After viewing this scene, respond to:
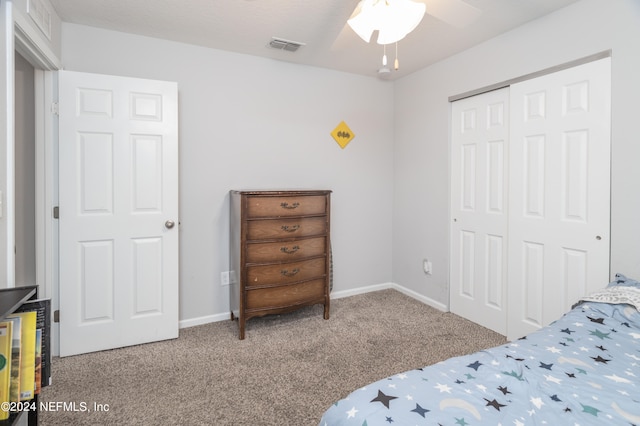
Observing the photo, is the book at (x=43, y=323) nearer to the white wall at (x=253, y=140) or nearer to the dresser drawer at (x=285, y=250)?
the dresser drawer at (x=285, y=250)

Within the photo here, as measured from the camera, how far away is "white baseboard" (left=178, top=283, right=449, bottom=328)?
2967 millimetres

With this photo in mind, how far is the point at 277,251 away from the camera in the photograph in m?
2.79

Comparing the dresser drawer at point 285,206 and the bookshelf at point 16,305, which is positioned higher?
the dresser drawer at point 285,206

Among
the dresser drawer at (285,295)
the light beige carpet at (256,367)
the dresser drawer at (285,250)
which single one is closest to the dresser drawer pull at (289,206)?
the dresser drawer at (285,250)

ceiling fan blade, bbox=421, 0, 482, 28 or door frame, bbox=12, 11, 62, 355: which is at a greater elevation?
ceiling fan blade, bbox=421, 0, 482, 28

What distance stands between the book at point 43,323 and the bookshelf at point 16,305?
0.12 ft

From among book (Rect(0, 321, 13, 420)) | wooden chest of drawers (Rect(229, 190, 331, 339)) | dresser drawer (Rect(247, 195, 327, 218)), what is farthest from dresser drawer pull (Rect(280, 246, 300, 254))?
book (Rect(0, 321, 13, 420))

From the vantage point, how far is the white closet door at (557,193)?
2148mm

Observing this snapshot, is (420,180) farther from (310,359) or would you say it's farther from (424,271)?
(310,359)

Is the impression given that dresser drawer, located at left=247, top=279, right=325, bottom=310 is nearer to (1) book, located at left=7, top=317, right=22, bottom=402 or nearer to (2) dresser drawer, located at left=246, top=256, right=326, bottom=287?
(2) dresser drawer, located at left=246, top=256, right=326, bottom=287

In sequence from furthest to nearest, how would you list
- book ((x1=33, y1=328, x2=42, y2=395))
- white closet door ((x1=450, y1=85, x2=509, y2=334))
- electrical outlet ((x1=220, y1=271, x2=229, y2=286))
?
electrical outlet ((x1=220, y1=271, x2=229, y2=286)) < white closet door ((x1=450, y1=85, x2=509, y2=334)) < book ((x1=33, y1=328, x2=42, y2=395))

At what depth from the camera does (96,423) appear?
1.73 metres

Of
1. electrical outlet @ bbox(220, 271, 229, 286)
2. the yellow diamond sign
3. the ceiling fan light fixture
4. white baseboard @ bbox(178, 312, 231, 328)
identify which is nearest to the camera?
the ceiling fan light fixture

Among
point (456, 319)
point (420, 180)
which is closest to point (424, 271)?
point (456, 319)
